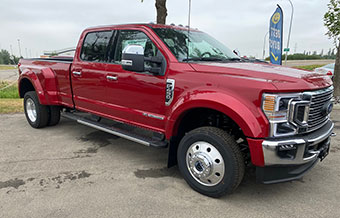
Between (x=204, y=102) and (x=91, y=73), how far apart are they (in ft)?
7.07

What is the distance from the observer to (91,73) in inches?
161

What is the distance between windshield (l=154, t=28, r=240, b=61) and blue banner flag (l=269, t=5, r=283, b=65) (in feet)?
25.8

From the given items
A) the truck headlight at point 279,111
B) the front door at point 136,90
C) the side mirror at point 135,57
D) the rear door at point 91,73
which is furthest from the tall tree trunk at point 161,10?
the truck headlight at point 279,111

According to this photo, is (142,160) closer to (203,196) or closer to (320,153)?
(203,196)

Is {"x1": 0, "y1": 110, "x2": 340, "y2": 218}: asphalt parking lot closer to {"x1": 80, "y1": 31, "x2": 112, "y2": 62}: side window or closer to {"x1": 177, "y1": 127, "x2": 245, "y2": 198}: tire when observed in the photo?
{"x1": 177, "y1": 127, "x2": 245, "y2": 198}: tire

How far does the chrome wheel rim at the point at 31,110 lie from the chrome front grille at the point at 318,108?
16.9 ft

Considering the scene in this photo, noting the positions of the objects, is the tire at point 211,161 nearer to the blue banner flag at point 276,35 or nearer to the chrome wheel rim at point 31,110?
the chrome wheel rim at point 31,110

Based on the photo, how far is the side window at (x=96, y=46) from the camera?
13.4 ft

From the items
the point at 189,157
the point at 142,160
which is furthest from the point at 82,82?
the point at 189,157

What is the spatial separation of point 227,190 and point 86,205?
147 centimetres

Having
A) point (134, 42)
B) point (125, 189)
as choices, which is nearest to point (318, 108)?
point (125, 189)

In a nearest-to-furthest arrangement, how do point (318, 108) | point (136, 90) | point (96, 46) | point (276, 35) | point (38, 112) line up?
point (318, 108)
point (136, 90)
point (96, 46)
point (38, 112)
point (276, 35)

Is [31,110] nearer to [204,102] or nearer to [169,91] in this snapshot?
[169,91]

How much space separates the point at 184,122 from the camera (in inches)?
125
